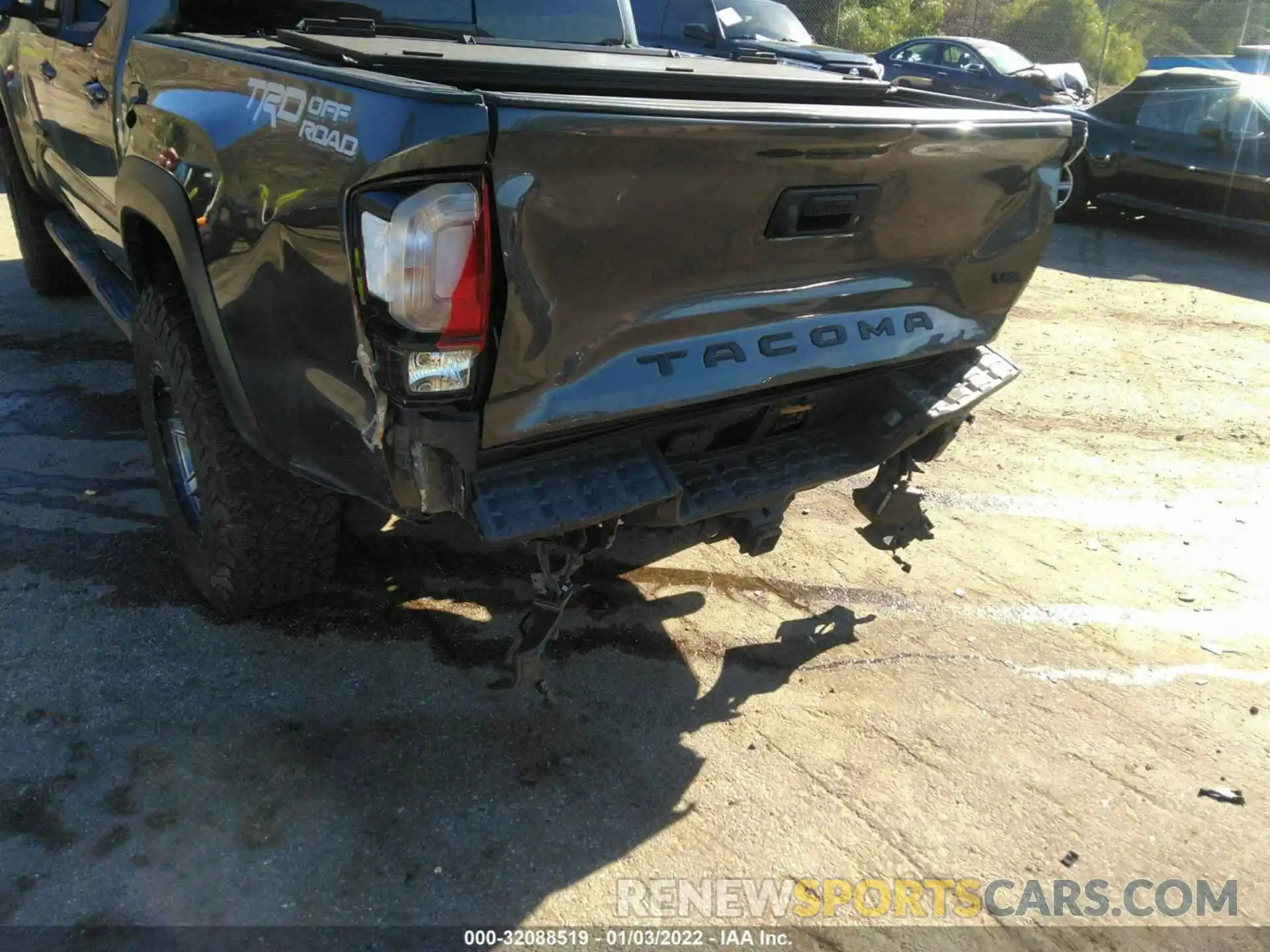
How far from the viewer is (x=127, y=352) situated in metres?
5.13

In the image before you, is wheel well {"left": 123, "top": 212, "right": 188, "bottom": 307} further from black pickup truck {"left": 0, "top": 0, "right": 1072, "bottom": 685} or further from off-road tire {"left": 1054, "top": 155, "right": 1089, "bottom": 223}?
off-road tire {"left": 1054, "top": 155, "right": 1089, "bottom": 223}

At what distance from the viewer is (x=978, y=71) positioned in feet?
43.7

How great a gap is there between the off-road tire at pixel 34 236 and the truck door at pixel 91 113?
1.29 metres

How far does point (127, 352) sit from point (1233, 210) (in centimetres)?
886

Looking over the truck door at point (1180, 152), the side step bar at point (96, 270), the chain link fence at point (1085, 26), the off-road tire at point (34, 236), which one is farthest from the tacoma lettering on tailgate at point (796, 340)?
the chain link fence at point (1085, 26)

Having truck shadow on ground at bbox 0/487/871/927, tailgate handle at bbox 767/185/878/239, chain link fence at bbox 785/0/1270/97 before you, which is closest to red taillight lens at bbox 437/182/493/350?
tailgate handle at bbox 767/185/878/239

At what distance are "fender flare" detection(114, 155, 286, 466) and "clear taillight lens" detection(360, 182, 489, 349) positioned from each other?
2.32 feet

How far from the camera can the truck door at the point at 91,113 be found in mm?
3145

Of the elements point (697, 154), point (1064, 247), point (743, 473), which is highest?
point (697, 154)

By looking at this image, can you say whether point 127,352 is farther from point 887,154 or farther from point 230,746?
point 887,154

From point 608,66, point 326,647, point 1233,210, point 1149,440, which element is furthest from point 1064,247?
point 326,647

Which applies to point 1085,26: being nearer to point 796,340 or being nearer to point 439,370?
point 796,340

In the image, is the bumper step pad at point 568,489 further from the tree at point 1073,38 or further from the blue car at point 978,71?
the tree at point 1073,38

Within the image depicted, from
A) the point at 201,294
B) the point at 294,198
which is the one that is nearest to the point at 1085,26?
the point at 201,294
